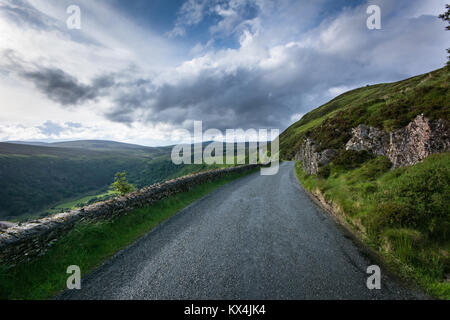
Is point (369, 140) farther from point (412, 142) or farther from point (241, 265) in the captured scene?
point (241, 265)

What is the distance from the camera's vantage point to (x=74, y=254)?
5.89 metres

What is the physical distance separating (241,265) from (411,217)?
6.00m

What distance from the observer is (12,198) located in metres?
103

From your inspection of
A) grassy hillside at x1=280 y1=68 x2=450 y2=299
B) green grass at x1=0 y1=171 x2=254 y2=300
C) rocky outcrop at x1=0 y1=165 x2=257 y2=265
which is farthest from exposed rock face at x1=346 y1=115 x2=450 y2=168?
rocky outcrop at x1=0 y1=165 x2=257 y2=265

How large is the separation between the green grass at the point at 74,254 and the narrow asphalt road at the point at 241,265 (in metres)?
0.56

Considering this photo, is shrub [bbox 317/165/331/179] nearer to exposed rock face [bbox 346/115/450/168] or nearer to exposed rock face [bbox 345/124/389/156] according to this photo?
exposed rock face [bbox 345/124/389/156]

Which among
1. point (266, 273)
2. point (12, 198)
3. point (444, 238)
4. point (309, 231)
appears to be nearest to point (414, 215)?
point (444, 238)

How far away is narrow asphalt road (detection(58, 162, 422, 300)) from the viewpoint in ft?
14.0

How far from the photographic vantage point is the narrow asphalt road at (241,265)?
4273 millimetres

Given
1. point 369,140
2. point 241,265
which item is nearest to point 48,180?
point 241,265

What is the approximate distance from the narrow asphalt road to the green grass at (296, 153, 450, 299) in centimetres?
75

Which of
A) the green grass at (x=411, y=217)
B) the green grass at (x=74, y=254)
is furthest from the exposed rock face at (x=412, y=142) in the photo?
the green grass at (x=74, y=254)

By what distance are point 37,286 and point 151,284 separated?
10.1 feet
